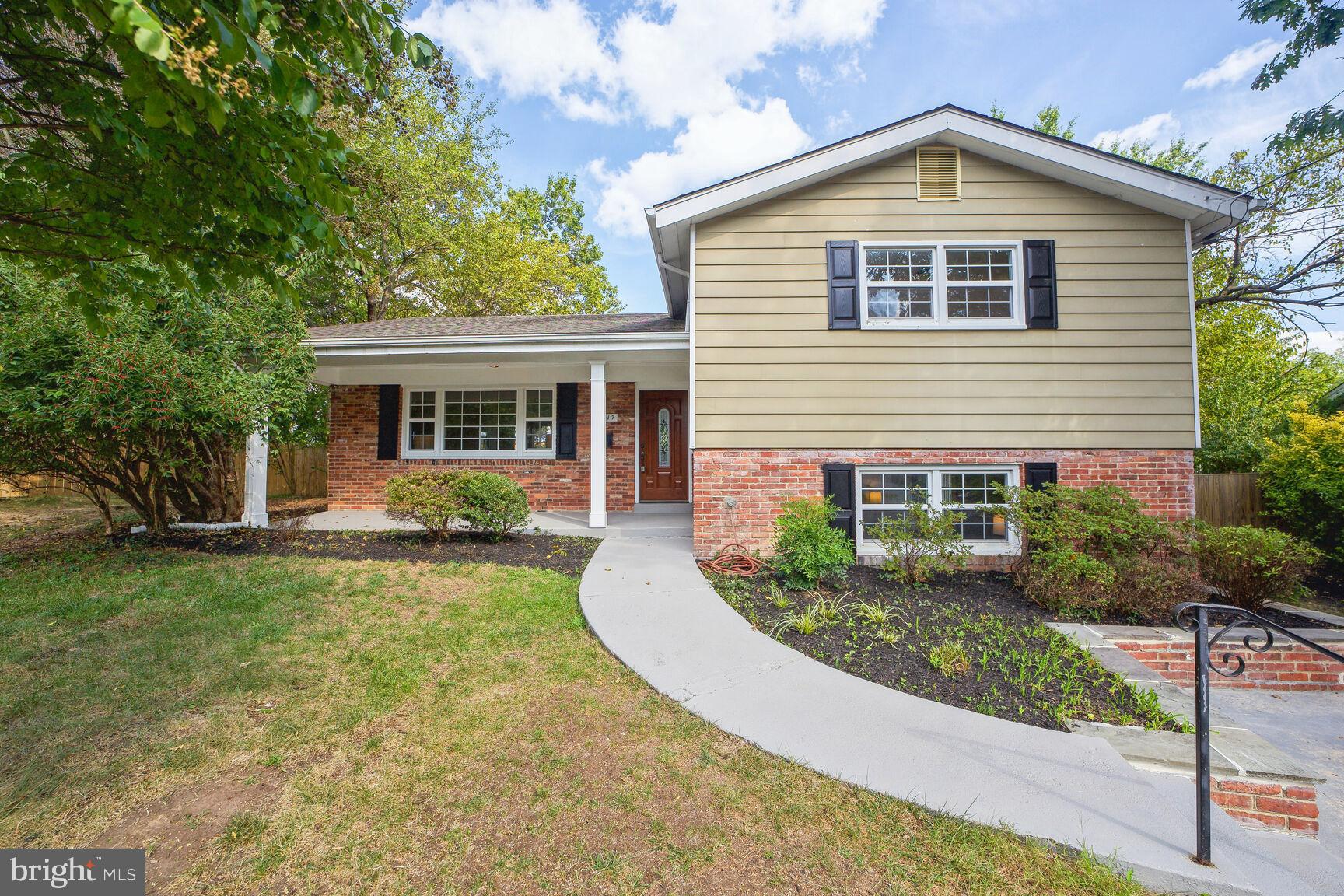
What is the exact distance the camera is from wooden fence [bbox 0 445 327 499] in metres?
11.8

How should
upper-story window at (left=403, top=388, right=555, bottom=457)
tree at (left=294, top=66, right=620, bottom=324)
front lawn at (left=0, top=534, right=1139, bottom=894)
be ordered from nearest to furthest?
1. front lawn at (left=0, top=534, right=1139, bottom=894)
2. upper-story window at (left=403, top=388, right=555, bottom=457)
3. tree at (left=294, top=66, right=620, bottom=324)

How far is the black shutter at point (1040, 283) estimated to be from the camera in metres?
6.23

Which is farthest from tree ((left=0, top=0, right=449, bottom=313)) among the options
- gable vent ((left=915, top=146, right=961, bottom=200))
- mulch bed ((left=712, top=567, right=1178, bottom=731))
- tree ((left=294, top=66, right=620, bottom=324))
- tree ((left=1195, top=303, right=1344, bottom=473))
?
tree ((left=294, top=66, right=620, bottom=324))

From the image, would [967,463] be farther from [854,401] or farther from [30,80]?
[30,80]

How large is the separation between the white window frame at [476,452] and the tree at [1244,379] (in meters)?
11.0

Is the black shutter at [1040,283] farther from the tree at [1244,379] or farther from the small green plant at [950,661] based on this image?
the tree at [1244,379]

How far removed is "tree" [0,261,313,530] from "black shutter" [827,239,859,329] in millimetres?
5443

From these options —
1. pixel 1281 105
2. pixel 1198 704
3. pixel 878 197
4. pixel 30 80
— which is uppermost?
pixel 1281 105

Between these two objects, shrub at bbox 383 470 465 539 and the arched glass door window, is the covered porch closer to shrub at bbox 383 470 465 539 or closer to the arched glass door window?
the arched glass door window

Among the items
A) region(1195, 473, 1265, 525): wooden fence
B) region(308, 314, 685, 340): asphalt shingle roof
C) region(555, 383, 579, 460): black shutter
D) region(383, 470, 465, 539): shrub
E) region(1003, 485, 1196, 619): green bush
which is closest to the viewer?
region(1003, 485, 1196, 619): green bush

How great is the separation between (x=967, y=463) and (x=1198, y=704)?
450 cm

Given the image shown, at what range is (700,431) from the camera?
6.38m

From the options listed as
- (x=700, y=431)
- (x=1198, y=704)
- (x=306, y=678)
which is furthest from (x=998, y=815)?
(x=700, y=431)

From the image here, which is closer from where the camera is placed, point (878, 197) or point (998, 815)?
point (998, 815)
